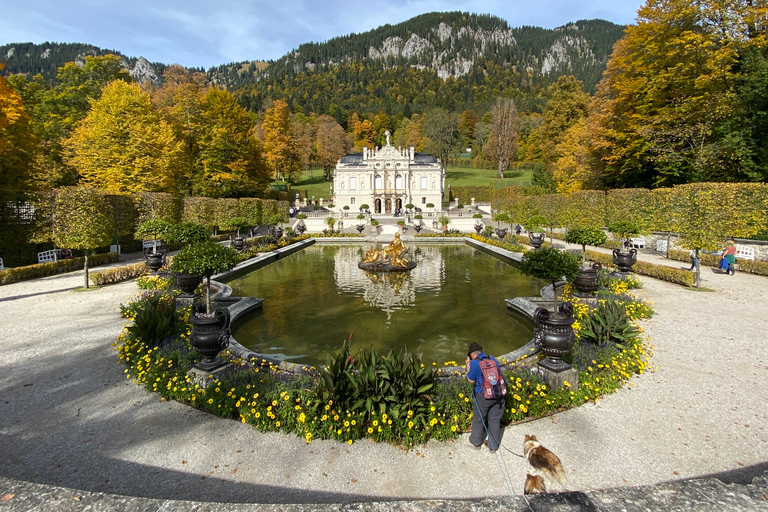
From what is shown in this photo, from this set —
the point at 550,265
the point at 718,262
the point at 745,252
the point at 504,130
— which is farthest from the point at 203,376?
the point at 504,130

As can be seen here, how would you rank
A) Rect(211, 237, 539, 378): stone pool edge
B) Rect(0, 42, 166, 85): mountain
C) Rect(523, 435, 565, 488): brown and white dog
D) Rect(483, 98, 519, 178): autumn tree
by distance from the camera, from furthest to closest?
Rect(0, 42, 166, 85): mountain
Rect(483, 98, 519, 178): autumn tree
Rect(211, 237, 539, 378): stone pool edge
Rect(523, 435, 565, 488): brown and white dog

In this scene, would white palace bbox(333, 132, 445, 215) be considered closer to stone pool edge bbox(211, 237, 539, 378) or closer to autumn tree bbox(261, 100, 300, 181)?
autumn tree bbox(261, 100, 300, 181)

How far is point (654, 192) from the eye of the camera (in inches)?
779

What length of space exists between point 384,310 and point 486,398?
19.9ft

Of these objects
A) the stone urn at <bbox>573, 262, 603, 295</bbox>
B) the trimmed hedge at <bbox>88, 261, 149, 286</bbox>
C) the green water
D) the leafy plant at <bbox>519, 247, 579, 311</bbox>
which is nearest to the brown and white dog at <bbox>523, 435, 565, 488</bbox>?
the green water

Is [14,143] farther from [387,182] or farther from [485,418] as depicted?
[387,182]

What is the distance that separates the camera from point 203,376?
211 inches

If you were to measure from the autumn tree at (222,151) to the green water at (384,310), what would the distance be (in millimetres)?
22929

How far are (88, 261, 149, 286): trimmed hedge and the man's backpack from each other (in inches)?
549

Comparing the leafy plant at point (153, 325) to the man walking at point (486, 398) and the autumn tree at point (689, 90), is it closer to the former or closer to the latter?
the man walking at point (486, 398)

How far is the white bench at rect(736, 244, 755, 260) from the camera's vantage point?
52.7ft

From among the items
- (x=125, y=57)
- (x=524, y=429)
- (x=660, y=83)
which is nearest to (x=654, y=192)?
(x=660, y=83)

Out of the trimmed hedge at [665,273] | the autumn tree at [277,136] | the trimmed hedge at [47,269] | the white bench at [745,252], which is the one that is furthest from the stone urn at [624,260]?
the autumn tree at [277,136]

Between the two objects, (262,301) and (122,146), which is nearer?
(262,301)
